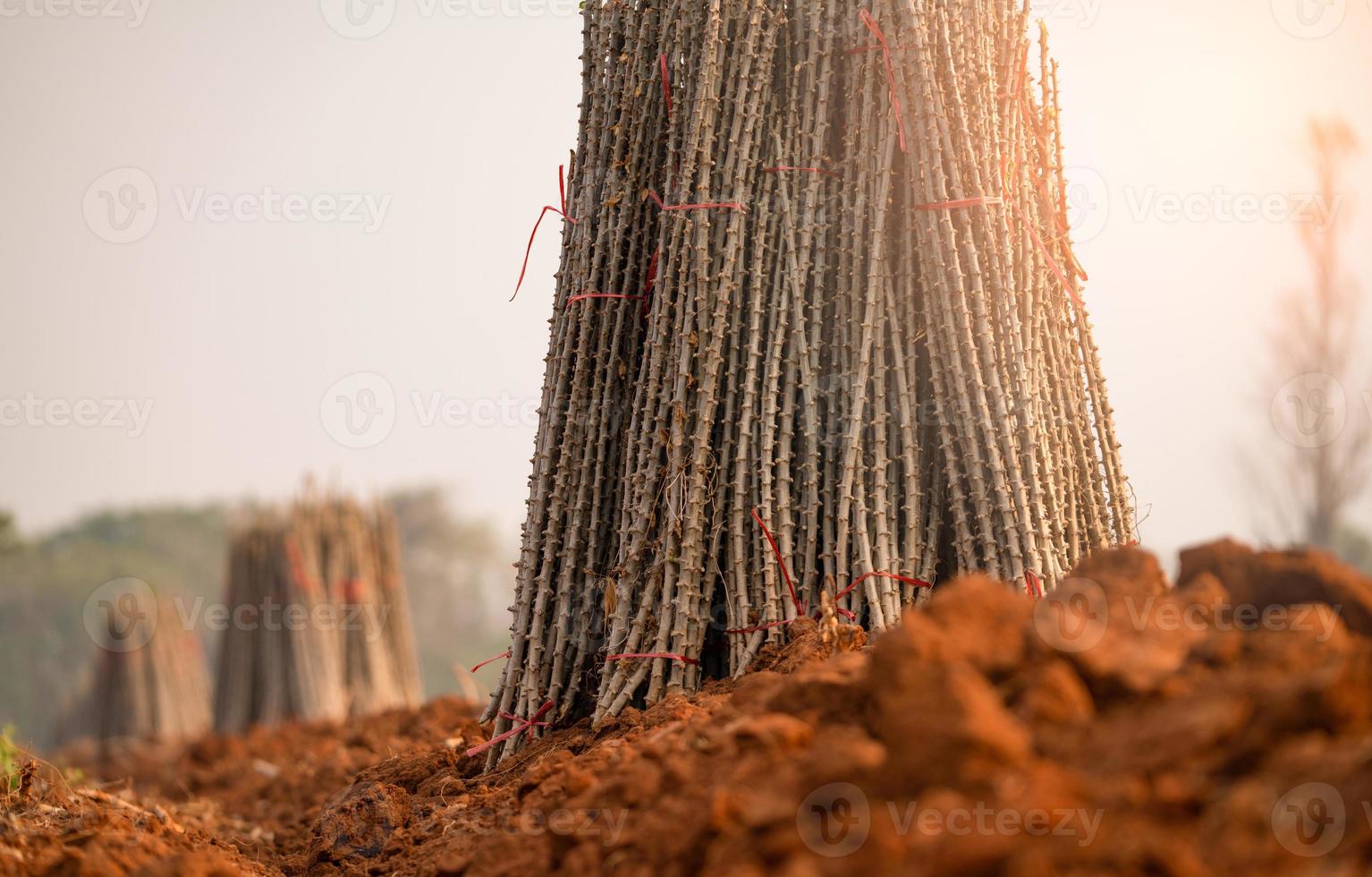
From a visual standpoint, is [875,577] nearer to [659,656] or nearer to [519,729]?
[659,656]

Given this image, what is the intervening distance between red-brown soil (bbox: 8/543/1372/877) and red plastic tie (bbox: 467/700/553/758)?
0.67 metres

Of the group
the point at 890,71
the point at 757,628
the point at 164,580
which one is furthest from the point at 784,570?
the point at 164,580

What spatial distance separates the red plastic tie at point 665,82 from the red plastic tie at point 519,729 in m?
1.97

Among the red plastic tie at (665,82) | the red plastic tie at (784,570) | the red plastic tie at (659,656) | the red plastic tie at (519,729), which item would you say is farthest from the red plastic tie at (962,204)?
the red plastic tie at (519,729)

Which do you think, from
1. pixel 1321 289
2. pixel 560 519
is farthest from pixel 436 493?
pixel 560 519

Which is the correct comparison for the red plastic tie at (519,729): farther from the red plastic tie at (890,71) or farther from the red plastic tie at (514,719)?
the red plastic tie at (890,71)

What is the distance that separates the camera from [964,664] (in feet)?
6.25

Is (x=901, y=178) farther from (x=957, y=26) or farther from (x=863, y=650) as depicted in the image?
(x=863, y=650)

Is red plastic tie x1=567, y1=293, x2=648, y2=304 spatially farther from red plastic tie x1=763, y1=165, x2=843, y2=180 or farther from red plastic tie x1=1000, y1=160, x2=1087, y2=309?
red plastic tie x1=1000, y1=160, x2=1087, y2=309

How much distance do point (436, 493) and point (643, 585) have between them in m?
38.8

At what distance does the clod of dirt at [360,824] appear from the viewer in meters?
3.31

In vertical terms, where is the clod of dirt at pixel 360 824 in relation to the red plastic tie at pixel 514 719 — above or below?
below

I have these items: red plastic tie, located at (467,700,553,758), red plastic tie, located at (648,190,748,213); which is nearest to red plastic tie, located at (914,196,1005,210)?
red plastic tie, located at (648,190,748,213)

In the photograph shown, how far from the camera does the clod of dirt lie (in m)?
3.31
